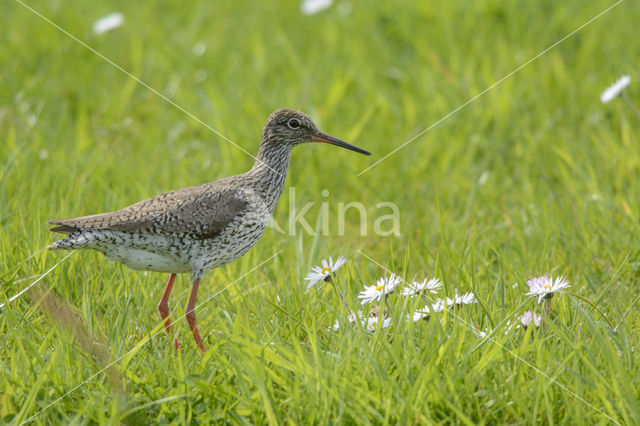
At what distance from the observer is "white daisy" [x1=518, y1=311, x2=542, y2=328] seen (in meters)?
4.47

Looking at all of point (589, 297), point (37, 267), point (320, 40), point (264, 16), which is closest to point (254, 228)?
point (37, 267)

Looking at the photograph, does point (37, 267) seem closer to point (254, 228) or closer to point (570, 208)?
point (254, 228)

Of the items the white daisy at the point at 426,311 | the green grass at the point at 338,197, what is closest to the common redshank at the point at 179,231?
the green grass at the point at 338,197

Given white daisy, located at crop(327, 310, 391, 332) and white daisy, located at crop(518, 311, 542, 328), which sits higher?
white daisy, located at crop(518, 311, 542, 328)

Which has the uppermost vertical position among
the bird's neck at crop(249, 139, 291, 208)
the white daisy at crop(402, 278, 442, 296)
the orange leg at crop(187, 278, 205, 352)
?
the bird's neck at crop(249, 139, 291, 208)

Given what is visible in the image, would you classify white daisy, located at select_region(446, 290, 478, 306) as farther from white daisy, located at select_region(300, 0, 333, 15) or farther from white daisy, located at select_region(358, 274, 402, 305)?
white daisy, located at select_region(300, 0, 333, 15)

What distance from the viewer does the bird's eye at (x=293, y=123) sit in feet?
19.4

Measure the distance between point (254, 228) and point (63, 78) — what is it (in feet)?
17.6

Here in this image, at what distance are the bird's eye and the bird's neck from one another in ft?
0.55

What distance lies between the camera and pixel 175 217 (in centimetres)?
512

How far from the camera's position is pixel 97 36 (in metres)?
10.6

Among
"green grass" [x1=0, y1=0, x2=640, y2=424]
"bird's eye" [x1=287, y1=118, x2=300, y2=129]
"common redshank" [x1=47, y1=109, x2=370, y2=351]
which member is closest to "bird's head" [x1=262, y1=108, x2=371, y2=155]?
"bird's eye" [x1=287, y1=118, x2=300, y2=129]

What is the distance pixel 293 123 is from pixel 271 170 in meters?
0.44

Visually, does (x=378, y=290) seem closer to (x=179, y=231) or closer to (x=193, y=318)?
(x=193, y=318)
